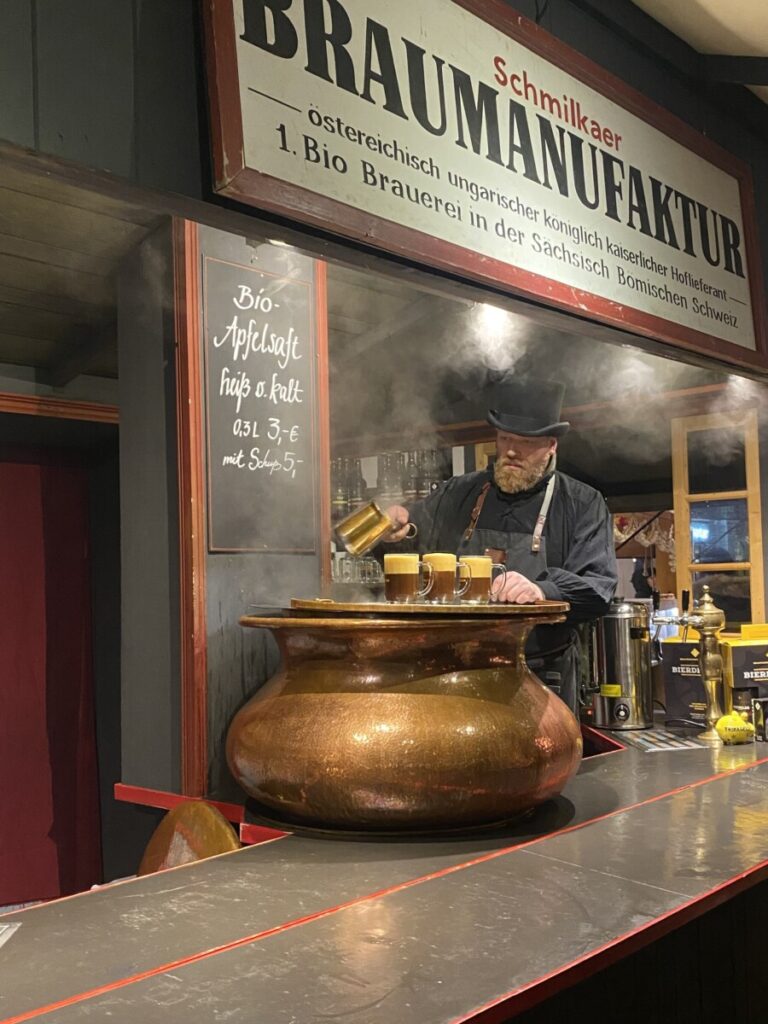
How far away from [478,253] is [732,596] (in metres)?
3.27

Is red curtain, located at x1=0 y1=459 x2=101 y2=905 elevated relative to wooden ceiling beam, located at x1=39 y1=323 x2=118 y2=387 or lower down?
lower down

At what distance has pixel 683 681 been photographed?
2.81 meters

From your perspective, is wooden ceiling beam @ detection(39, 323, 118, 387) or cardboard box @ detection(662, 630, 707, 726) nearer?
cardboard box @ detection(662, 630, 707, 726)

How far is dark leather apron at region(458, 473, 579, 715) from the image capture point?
2.64m

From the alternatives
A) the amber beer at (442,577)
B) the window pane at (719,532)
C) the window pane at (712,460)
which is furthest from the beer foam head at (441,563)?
the window pane at (712,460)

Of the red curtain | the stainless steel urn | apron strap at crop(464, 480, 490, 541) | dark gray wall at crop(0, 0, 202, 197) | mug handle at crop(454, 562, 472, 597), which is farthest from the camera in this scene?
the red curtain

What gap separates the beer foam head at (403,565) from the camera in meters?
1.91

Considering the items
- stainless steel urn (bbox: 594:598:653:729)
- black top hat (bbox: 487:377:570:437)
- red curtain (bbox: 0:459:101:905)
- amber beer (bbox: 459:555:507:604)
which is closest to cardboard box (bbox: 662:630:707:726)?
stainless steel urn (bbox: 594:598:653:729)

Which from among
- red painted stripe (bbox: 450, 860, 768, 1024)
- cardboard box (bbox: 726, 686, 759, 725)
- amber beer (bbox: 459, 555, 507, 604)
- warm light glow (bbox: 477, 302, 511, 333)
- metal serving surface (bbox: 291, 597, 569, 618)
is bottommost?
red painted stripe (bbox: 450, 860, 768, 1024)

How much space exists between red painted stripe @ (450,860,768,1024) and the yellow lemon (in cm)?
110

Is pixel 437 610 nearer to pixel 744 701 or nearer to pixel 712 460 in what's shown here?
pixel 744 701

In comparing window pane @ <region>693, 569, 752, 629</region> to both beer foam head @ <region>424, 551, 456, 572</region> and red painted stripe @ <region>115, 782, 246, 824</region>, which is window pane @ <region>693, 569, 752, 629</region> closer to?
beer foam head @ <region>424, 551, 456, 572</region>

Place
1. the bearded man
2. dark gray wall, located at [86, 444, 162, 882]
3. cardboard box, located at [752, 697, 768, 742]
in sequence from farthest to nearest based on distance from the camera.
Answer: dark gray wall, located at [86, 444, 162, 882] < the bearded man < cardboard box, located at [752, 697, 768, 742]

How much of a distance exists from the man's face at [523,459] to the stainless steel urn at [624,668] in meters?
0.46
